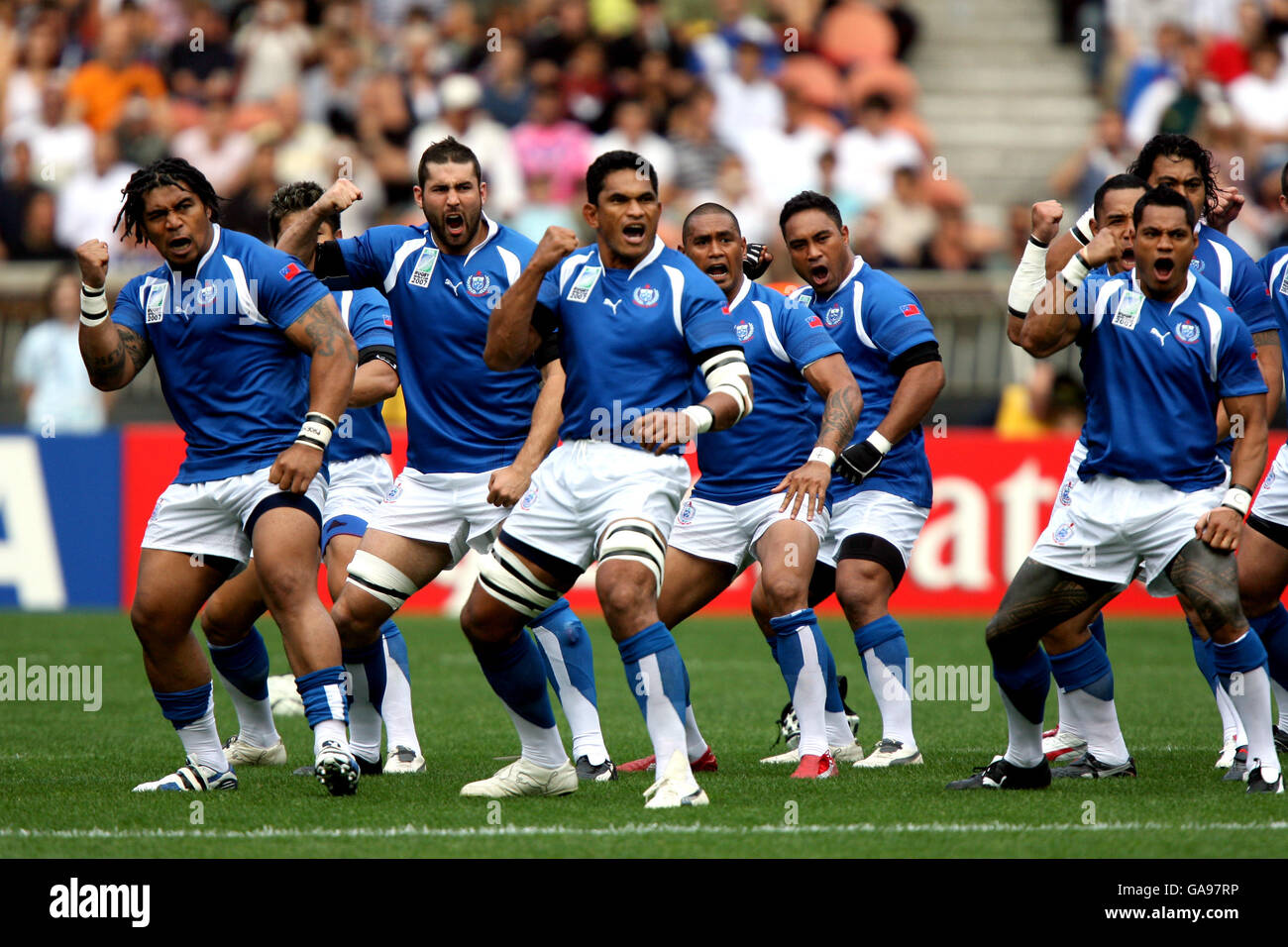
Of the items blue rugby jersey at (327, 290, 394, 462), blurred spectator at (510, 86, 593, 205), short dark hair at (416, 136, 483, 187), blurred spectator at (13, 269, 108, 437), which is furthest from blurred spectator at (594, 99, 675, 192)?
short dark hair at (416, 136, 483, 187)

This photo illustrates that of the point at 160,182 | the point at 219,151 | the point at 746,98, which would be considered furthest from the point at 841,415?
the point at 746,98

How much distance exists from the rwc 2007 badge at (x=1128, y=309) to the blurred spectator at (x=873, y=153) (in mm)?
11462

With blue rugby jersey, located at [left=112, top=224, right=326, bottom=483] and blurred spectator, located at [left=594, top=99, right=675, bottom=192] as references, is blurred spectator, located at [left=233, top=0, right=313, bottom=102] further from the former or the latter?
blue rugby jersey, located at [left=112, top=224, right=326, bottom=483]

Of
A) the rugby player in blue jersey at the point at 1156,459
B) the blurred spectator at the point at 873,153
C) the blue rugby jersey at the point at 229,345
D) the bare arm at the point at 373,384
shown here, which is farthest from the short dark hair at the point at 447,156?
the blurred spectator at the point at 873,153

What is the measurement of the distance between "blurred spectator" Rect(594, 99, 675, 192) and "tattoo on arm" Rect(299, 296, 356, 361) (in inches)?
418

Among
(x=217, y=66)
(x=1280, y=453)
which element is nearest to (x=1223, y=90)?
(x=217, y=66)

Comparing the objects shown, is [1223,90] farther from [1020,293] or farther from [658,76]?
[1020,293]

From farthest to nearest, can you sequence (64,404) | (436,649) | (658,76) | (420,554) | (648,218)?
(658,76), (64,404), (436,649), (420,554), (648,218)

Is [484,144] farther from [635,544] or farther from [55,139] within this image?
[635,544]

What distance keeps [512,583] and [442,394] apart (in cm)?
123

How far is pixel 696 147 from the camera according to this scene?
717 inches

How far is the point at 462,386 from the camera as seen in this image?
7.77 metres

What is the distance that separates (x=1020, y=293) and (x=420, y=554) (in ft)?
9.02

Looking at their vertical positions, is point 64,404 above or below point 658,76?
below
